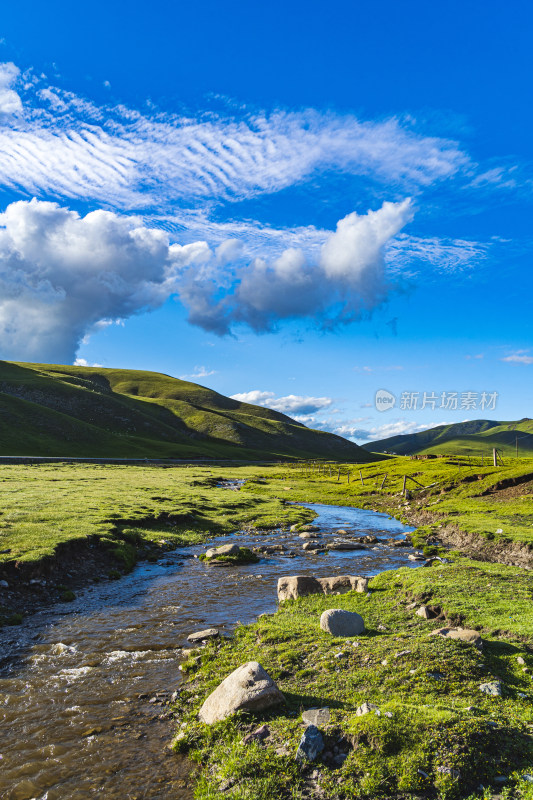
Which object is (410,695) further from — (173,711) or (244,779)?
(173,711)

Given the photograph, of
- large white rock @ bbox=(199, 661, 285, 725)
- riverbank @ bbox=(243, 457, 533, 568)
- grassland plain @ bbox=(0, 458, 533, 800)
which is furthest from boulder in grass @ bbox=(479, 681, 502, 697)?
riverbank @ bbox=(243, 457, 533, 568)

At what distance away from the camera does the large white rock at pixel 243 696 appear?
11836 mm

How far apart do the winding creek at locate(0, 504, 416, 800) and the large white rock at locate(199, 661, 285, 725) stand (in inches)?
52.4

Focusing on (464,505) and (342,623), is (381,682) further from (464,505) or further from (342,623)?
(464,505)

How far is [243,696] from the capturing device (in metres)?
11.9

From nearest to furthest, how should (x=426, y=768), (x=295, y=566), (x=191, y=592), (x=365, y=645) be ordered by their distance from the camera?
(x=426, y=768) → (x=365, y=645) → (x=191, y=592) → (x=295, y=566)

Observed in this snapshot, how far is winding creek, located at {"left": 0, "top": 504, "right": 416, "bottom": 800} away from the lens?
10734 mm

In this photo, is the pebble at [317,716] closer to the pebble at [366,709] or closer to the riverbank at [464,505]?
the pebble at [366,709]

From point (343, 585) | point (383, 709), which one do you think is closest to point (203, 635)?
point (343, 585)

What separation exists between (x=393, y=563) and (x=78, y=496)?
119 ft

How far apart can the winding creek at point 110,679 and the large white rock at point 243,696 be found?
→ 133 centimetres

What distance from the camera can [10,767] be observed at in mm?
11008

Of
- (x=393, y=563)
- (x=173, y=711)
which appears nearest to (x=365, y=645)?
(x=173, y=711)

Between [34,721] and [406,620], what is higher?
A: [406,620]
